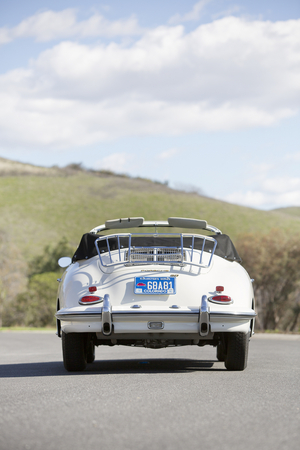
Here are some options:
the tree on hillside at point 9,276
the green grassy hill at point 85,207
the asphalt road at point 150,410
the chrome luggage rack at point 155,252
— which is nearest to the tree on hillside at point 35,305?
the tree on hillside at point 9,276

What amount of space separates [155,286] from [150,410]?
2.74m

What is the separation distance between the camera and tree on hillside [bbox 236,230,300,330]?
126 ft

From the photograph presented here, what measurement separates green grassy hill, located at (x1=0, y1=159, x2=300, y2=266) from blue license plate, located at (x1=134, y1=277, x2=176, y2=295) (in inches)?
2483

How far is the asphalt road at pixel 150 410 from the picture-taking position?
353cm

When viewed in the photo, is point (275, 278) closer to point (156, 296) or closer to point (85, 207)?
point (156, 296)

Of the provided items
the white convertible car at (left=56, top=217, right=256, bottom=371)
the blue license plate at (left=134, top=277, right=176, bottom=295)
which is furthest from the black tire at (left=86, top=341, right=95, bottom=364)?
the blue license plate at (left=134, top=277, right=176, bottom=295)

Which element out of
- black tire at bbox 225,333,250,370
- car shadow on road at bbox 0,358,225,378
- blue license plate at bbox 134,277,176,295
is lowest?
car shadow on road at bbox 0,358,225,378

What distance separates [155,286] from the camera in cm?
720

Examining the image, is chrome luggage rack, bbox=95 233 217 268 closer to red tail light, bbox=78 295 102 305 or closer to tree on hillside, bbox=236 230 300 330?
red tail light, bbox=78 295 102 305

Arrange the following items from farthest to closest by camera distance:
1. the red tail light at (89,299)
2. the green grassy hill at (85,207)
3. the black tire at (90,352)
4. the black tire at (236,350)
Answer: the green grassy hill at (85,207), the black tire at (90,352), the black tire at (236,350), the red tail light at (89,299)

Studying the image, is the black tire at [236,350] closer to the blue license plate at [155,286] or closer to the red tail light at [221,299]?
the red tail light at [221,299]

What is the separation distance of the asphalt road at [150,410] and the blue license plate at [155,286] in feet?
3.35

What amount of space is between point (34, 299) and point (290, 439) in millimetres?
44786

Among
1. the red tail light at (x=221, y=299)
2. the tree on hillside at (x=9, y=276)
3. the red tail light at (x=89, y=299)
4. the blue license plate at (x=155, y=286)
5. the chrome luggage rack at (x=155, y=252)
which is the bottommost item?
the tree on hillside at (x=9, y=276)
